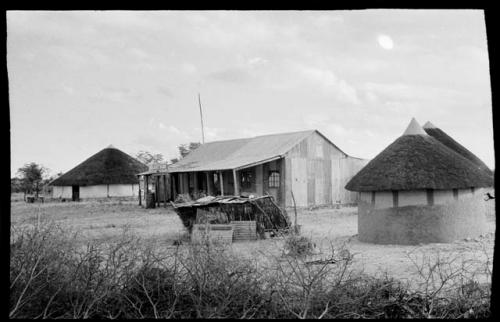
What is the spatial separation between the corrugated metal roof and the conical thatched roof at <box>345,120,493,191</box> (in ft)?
31.1

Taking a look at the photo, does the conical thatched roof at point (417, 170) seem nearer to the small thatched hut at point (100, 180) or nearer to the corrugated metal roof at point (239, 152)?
the corrugated metal roof at point (239, 152)

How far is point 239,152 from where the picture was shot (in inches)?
1041

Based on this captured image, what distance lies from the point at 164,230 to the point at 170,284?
10368 mm

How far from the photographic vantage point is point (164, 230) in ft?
Answer: 47.1

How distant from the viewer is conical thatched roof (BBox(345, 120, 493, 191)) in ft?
35.0

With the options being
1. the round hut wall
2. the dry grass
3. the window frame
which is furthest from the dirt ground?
the window frame

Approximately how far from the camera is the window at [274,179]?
22875mm

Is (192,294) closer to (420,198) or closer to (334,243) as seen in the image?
(334,243)

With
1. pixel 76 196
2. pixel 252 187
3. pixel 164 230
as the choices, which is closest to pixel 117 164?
pixel 76 196

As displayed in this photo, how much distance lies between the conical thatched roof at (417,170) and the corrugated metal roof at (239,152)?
9467 mm

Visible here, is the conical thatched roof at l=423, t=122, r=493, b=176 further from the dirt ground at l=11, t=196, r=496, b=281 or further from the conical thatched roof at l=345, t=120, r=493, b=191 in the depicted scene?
the conical thatched roof at l=345, t=120, r=493, b=191
